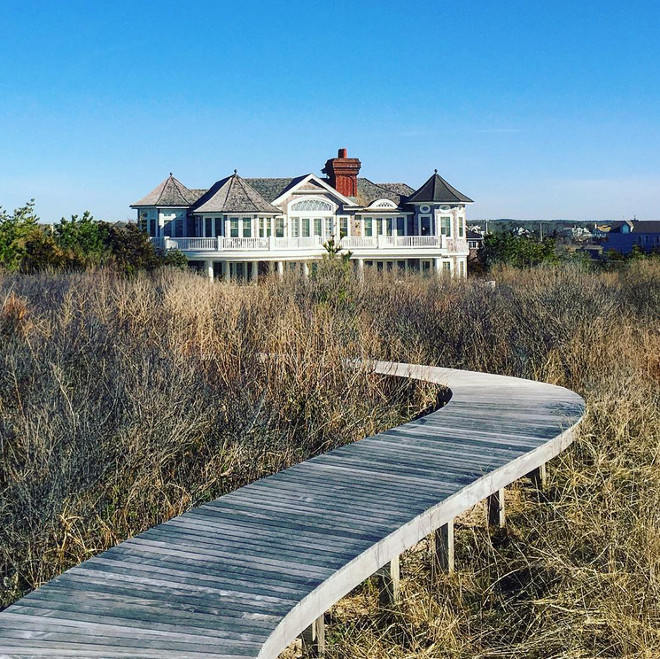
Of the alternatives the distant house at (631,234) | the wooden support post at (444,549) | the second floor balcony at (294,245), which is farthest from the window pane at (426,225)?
the distant house at (631,234)

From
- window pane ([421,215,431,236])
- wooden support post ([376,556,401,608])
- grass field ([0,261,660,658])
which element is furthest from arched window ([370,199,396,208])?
wooden support post ([376,556,401,608])

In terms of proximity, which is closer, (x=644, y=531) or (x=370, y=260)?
(x=644, y=531)

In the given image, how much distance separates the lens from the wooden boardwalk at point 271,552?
3.82m

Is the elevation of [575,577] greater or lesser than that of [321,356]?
lesser

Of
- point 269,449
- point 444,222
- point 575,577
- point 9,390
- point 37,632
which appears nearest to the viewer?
point 37,632

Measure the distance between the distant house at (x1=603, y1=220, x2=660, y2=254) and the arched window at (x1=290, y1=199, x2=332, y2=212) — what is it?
64.8 m

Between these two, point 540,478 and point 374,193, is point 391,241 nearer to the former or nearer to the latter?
point 374,193

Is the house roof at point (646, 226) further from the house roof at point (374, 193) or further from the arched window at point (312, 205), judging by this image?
the arched window at point (312, 205)

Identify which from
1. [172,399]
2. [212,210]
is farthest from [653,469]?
[212,210]

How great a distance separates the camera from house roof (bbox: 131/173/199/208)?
42281 millimetres

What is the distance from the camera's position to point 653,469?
25.5 ft

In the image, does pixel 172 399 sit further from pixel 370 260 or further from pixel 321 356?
pixel 370 260

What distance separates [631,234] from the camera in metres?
99.3

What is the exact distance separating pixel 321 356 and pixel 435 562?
3269mm
